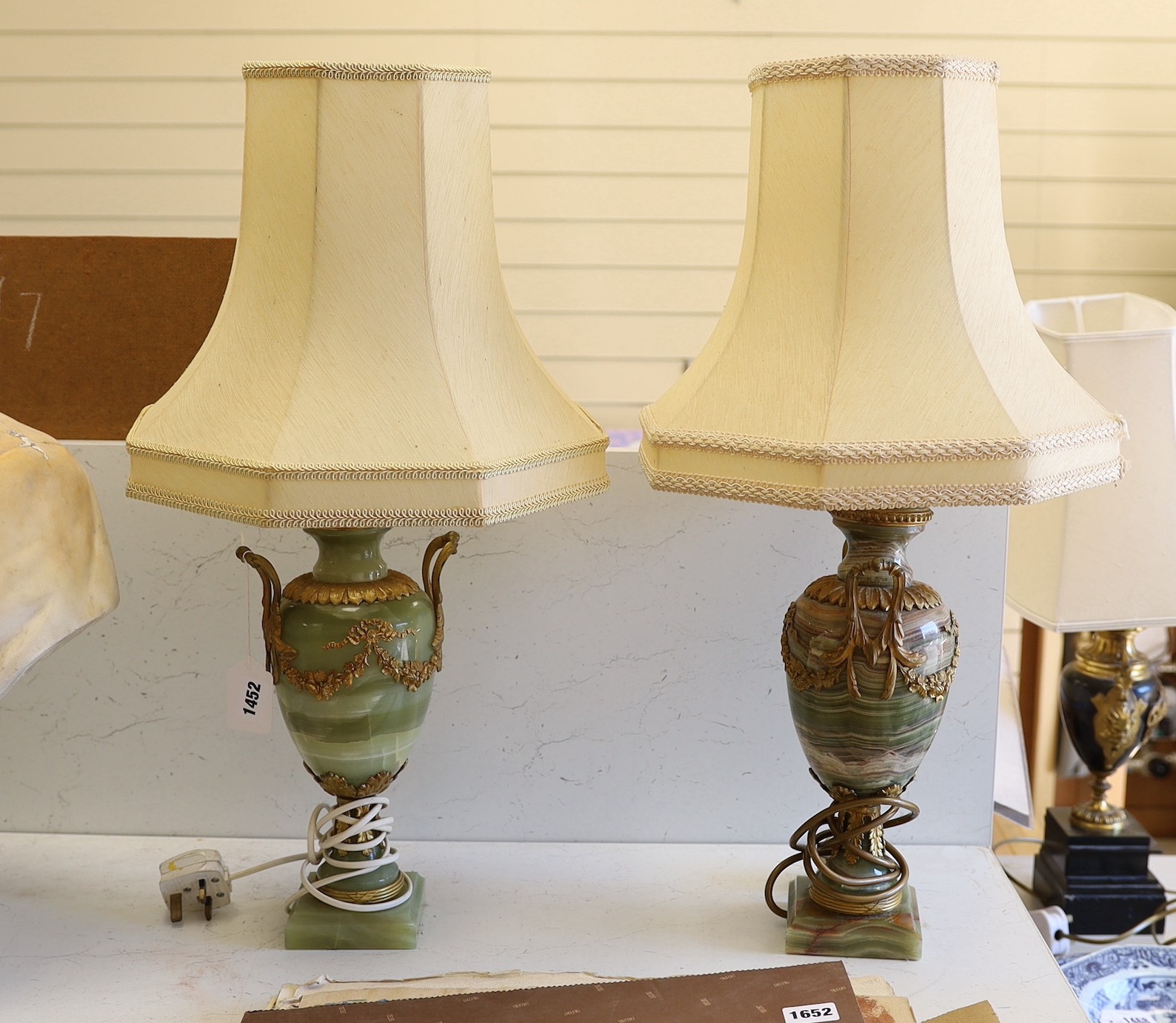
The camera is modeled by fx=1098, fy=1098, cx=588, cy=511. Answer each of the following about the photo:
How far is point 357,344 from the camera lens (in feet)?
2.83

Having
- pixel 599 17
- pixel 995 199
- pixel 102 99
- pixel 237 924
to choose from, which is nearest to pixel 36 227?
pixel 102 99

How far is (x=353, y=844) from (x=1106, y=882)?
0.90m

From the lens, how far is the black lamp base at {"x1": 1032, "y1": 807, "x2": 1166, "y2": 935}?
1307 mm

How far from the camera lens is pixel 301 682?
95 cm

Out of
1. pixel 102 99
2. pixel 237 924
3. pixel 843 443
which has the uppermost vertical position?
pixel 102 99

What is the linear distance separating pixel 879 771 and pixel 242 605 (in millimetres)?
688

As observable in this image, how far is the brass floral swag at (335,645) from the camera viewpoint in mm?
946

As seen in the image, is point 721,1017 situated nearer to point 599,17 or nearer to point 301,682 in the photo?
point 301,682

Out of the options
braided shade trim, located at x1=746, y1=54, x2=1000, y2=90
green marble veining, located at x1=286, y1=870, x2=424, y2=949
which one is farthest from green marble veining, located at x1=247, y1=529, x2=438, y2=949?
braided shade trim, located at x1=746, y1=54, x2=1000, y2=90

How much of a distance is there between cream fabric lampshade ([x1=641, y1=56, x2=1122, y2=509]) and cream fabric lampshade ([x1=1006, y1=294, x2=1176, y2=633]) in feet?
0.90

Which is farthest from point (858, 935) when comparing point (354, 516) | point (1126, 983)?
point (354, 516)

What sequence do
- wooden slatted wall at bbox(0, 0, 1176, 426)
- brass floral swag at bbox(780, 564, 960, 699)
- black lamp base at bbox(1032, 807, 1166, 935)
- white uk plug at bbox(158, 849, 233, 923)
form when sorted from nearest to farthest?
brass floral swag at bbox(780, 564, 960, 699), white uk plug at bbox(158, 849, 233, 923), black lamp base at bbox(1032, 807, 1166, 935), wooden slatted wall at bbox(0, 0, 1176, 426)

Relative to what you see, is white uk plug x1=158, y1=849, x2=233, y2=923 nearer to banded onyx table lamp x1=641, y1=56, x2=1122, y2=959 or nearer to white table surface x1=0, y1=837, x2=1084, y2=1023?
white table surface x1=0, y1=837, x2=1084, y2=1023

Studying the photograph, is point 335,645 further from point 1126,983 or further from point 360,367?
point 1126,983
